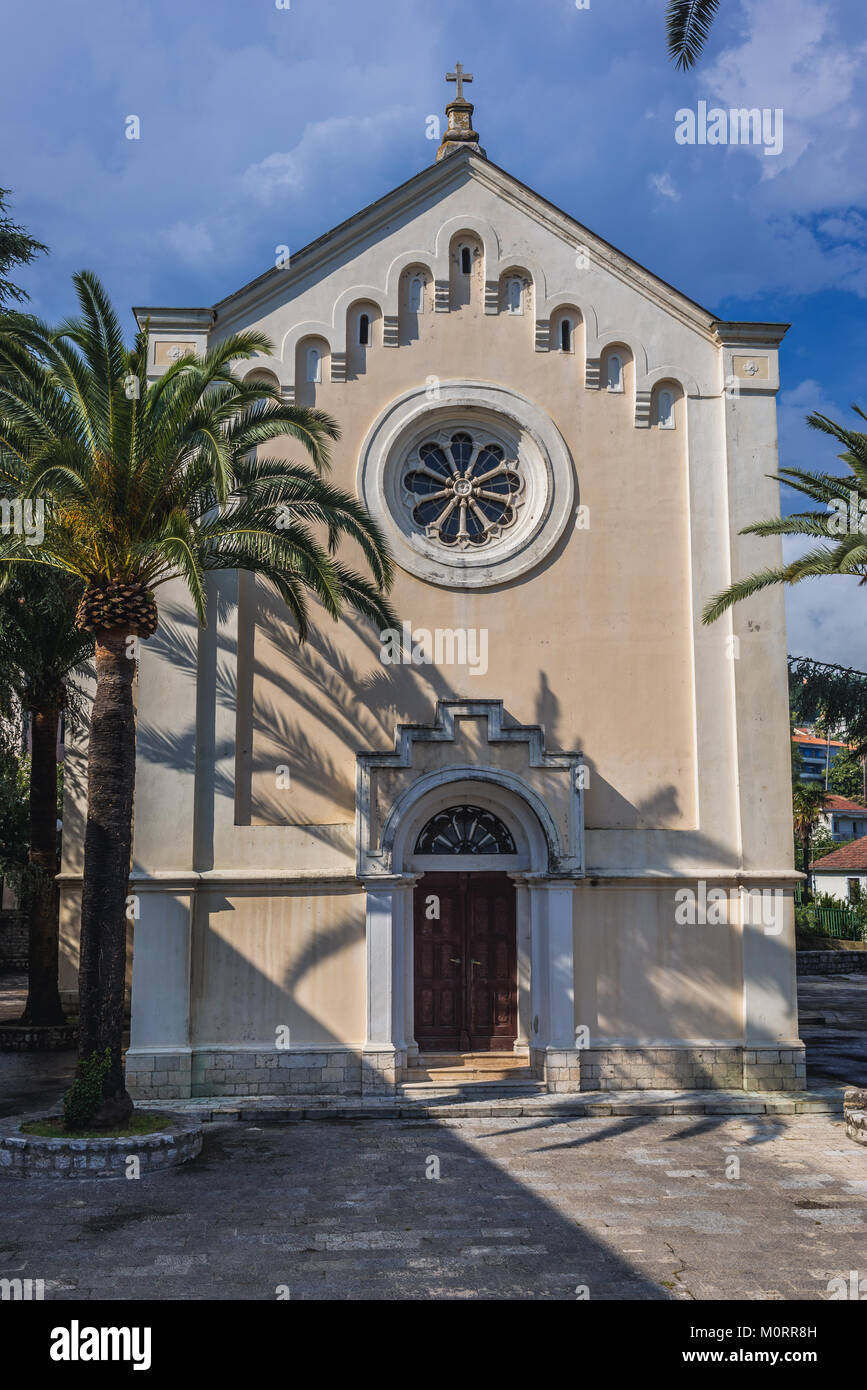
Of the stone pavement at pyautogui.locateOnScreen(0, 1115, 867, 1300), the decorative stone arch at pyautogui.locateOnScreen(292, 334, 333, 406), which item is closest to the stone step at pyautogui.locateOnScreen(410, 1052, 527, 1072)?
the stone pavement at pyautogui.locateOnScreen(0, 1115, 867, 1300)

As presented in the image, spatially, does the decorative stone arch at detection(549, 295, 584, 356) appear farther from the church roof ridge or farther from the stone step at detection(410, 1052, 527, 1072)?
the stone step at detection(410, 1052, 527, 1072)

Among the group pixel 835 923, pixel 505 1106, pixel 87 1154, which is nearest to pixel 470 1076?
pixel 505 1106

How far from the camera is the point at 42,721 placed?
2194cm

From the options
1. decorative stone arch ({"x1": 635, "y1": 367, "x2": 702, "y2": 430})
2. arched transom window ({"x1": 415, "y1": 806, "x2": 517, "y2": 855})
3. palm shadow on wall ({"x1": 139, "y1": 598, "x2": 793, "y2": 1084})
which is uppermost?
decorative stone arch ({"x1": 635, "y1": 367, "x2": 702, "y2": 430})

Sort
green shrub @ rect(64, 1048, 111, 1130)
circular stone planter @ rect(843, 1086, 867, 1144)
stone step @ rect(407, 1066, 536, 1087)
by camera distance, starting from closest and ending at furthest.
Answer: green shrub @ rect(64, 1048, 111, 1130), circular stone planter @ rect(843, 1086, 867, 1144), stone step @ rect(407, 1066, 536, 1087)

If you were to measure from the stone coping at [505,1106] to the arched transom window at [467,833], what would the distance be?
346 centimetres

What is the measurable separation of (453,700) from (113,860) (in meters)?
5.52

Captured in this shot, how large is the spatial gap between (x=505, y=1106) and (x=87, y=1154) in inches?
222

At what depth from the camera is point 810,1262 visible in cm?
963

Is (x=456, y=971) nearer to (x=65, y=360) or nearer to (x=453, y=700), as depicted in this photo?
(x=453, y=700)

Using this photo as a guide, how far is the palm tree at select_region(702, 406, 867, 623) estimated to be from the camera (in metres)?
14.2

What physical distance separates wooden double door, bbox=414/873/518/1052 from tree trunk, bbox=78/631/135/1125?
16.2ft

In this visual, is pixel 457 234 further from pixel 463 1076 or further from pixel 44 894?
pixel 44 894
